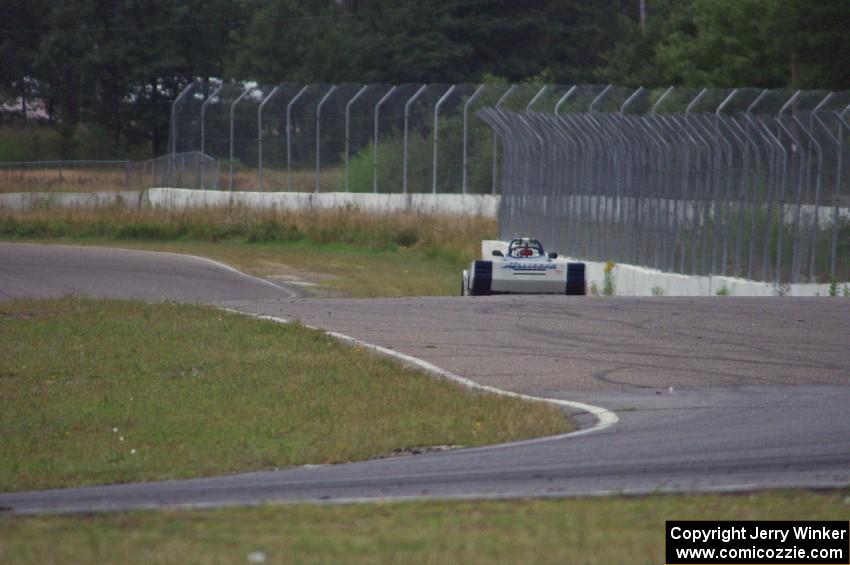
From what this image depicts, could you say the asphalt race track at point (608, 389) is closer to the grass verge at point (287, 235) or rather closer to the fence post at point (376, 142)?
the grass verge at point (287, 235)

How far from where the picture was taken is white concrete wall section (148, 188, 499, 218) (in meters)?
42.3

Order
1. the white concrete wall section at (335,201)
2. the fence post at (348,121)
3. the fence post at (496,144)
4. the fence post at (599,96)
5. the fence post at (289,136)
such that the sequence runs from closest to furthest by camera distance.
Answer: the fence post at (599,96), the fence post at (496,144), the white concrete wall section at (335,201), the fence post at (348,121), the fence post at (289,136)

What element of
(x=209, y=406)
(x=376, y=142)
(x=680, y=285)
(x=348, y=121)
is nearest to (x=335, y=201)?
(x=376, y=142)

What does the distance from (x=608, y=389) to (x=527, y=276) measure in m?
11.0

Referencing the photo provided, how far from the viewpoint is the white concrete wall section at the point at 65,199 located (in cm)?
4616

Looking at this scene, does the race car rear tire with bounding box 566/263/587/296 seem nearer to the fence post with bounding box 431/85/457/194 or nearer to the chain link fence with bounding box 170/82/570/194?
the chain link fence with bounding box 170/82/570/194

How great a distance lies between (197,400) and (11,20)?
218ft

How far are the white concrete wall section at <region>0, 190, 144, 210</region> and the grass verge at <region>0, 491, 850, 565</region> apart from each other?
131ft

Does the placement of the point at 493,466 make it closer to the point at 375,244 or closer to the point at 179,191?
the point at 375,244

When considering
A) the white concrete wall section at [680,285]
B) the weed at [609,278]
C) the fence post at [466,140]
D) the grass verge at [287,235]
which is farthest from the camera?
the fence post at [466,140]

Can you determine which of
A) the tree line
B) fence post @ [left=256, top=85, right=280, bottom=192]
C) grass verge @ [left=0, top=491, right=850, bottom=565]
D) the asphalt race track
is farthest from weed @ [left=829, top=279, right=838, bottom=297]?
the tree line

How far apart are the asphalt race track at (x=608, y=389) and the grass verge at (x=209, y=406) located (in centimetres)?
69

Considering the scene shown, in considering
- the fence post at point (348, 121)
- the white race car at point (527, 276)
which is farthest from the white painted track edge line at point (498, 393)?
the fence post at point (348, 121)

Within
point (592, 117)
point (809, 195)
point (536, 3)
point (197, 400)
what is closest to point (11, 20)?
point (536, 3)
